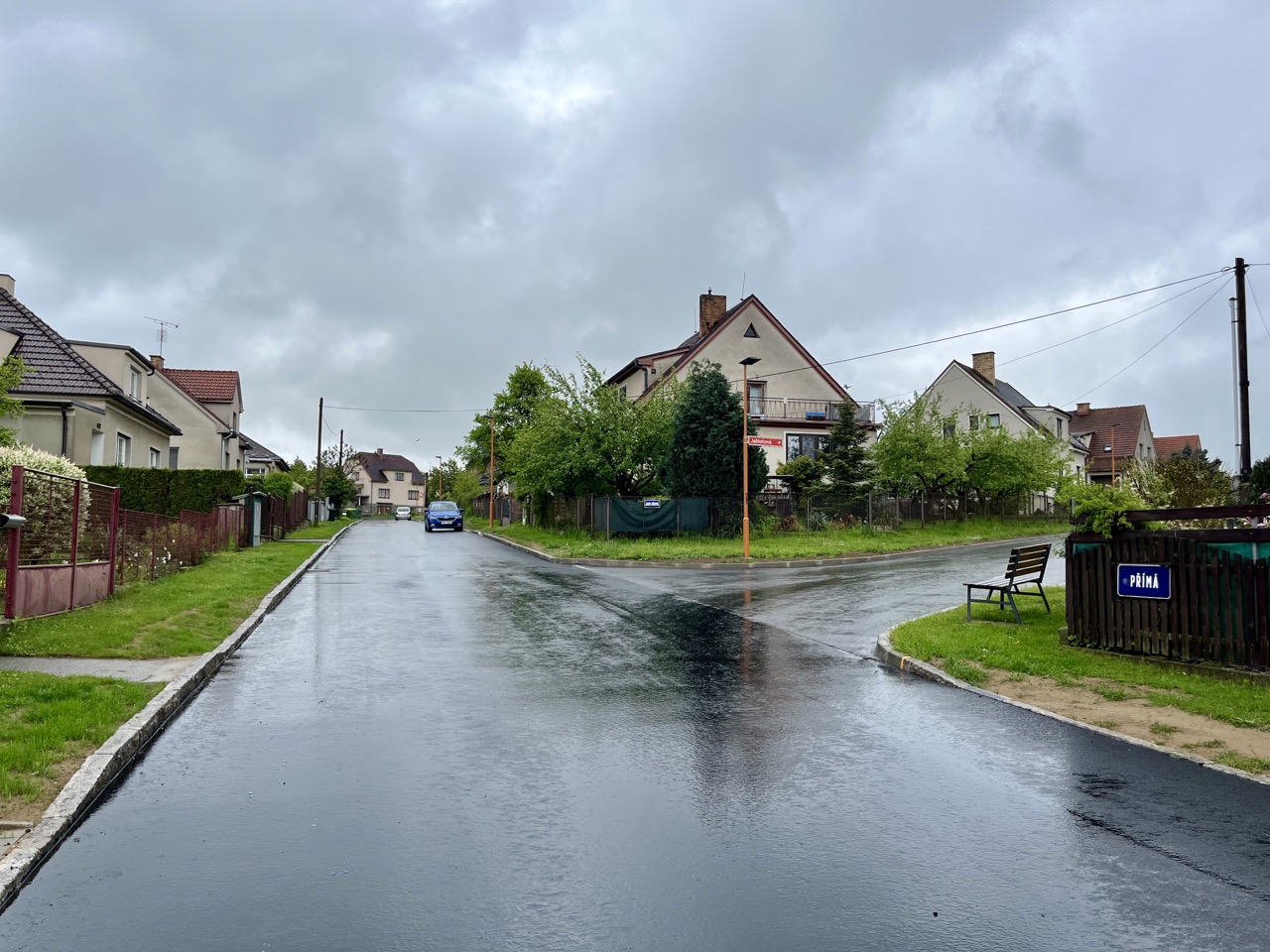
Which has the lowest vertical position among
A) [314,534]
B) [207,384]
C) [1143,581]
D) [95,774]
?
[95,774]

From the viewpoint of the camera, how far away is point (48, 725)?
20.7 feet

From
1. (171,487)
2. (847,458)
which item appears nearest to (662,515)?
(847,458)

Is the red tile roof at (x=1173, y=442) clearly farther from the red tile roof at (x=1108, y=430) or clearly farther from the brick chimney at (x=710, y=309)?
the brick chimney at (x=710, y=309)

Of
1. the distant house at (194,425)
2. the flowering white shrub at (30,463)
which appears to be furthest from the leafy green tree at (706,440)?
the distant house at (194,425)

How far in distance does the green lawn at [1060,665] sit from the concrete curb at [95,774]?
7257mm

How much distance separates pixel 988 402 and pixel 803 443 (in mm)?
17805

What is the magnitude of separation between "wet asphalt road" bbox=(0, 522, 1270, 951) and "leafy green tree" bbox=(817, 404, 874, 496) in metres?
33.6

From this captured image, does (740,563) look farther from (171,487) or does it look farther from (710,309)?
(710,309)

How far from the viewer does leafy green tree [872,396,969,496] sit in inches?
1561

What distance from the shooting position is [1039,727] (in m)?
7.30

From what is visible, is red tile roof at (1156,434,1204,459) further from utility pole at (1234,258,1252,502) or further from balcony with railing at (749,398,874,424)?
utility pole at (1234,258,1252,502)

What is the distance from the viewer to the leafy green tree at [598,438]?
35438 mm

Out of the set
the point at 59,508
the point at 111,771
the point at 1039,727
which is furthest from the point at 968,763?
the point at 59,508

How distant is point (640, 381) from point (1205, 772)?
159 ft
